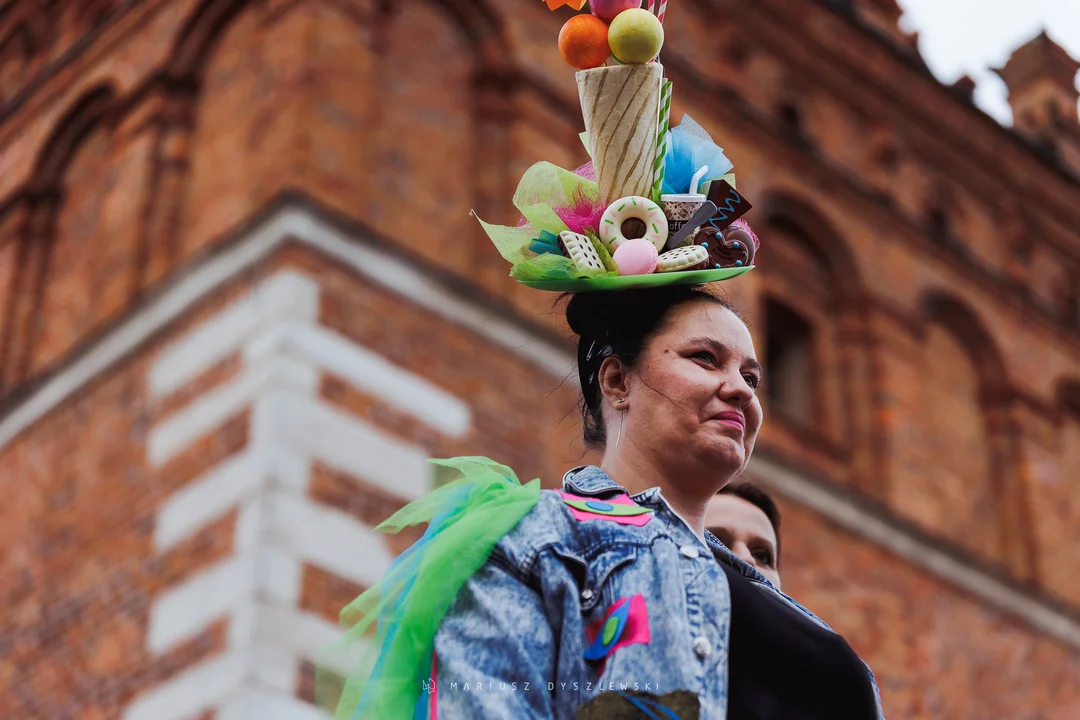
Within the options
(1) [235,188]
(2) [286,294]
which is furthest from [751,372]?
(1) [235,188]

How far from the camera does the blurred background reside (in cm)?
1086

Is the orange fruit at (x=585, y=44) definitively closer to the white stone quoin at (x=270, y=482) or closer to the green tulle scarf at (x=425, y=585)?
the green tulle scarf at (x=425, y=585)

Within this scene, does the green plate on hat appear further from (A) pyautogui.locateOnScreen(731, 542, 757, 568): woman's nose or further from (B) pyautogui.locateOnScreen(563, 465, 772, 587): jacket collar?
(A) pyautogui.locateOnScreen(731, 542, 757, 568): woman's nose

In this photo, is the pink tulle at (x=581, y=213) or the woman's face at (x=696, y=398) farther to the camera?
the pink tulle at (x=581, y=213)

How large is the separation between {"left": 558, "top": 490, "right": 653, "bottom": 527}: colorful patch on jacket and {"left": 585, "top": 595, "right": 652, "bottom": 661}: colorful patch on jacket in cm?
15

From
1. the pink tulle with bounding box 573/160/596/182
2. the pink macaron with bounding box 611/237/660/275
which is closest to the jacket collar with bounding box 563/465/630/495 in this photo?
the pink macaron with bounding box 611/237/660/275

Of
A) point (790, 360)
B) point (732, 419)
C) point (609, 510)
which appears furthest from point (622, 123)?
point (790, 360)

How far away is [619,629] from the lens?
309 cm

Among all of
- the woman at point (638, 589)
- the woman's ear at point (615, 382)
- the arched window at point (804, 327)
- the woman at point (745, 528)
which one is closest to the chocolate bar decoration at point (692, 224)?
the woman at point (638, 589)

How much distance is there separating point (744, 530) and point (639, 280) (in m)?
1.74

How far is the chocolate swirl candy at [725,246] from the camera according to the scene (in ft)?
11.9

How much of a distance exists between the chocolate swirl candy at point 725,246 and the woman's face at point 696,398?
133 millimetres

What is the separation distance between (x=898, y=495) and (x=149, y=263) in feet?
17.9

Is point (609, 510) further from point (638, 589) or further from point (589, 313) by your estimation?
point (589, 313)
